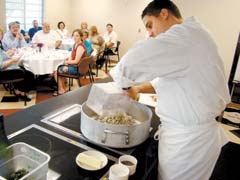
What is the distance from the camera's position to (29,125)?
1.17 metres

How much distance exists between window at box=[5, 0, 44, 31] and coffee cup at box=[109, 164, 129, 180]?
6649 mm

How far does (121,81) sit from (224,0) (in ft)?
16.0

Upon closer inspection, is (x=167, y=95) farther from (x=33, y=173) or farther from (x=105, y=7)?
(x=105, y=7)

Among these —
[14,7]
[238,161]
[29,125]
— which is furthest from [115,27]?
[29,125]

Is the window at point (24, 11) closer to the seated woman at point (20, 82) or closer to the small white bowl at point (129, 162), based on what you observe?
the seated woman at point (20, 82)

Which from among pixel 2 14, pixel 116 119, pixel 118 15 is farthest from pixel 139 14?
pixel 116 119

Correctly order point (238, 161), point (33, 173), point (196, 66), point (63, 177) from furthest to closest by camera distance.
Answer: point (238, 161)
point (196, 66)
point (63, 177)
point (33, 173)

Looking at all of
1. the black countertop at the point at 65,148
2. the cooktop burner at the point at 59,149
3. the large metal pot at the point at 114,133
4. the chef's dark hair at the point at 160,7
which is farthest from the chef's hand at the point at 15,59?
the chef's dark hair at the point at 160,7

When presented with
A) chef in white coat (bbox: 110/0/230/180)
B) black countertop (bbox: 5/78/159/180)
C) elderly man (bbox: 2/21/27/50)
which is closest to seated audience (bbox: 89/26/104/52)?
elderly man (bbox: 2/21/27/50)

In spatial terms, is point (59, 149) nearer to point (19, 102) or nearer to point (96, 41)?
point (19, 102)

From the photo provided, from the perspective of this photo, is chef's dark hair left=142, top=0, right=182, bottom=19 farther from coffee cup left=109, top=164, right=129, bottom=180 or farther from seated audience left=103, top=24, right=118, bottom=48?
seated audience left=103, top=24, right=118, bottom=48

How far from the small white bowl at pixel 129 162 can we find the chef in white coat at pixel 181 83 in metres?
0.21

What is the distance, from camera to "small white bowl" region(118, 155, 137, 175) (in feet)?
2.96

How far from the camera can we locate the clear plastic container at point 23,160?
0.79 metres
